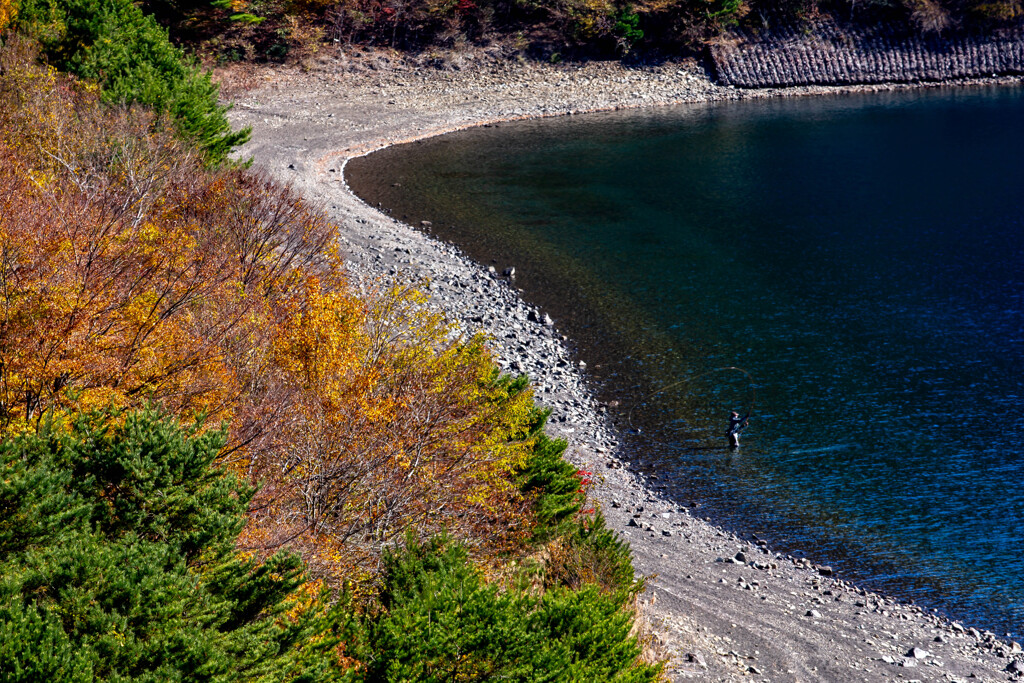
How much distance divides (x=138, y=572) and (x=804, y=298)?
3363cm

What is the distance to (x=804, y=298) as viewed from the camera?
129 feet

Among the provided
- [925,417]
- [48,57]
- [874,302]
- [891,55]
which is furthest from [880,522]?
[891,55]

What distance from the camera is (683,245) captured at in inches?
1825

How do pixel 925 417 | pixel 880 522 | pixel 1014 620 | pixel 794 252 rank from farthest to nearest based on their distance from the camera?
pixel 794 252 < pixel 925 417 < pixel 880 522 < pixel 1014 620

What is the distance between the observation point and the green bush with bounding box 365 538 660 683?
13492 mm

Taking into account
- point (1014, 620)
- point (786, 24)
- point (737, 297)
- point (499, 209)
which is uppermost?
point (786, 24)

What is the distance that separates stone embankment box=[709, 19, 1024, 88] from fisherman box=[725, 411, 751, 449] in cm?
5868

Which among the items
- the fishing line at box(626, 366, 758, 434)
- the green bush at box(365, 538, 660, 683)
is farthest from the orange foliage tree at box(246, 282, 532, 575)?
the fishing line at box(626, 366, 758, 434)

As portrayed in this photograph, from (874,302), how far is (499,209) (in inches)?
883

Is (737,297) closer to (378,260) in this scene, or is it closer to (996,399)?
(996,399)

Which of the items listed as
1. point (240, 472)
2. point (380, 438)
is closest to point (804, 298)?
point (380, 438)

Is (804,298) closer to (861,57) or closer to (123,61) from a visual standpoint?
(123,61)

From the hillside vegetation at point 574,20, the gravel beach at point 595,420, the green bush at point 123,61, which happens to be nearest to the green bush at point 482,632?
the gravel beach at point 595,420

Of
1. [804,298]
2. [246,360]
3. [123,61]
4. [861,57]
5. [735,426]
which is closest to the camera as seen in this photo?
[246,360]
